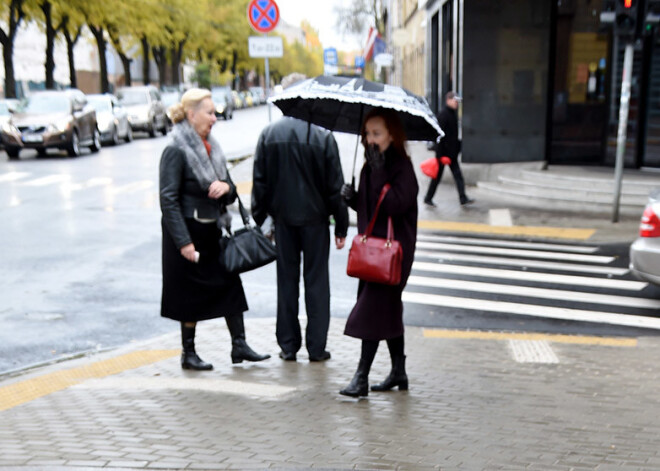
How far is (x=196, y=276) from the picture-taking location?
18.1ft

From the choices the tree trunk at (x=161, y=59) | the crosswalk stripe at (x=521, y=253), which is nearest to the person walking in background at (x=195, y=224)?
the crosswalk stripe at (x=521, y=253)

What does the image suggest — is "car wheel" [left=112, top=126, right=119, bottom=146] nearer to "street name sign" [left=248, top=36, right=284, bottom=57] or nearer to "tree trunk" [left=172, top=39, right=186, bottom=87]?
"street name sign" [left=248, top=36, right=284, bottom=57]

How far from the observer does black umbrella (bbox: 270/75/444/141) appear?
15.2 ft

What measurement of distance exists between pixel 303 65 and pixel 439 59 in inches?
4984

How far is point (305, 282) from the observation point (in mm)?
5883

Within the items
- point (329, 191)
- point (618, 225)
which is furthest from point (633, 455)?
point (618, 225)

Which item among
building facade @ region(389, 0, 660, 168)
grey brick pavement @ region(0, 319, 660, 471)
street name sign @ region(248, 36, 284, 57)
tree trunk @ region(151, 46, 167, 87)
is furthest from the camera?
tree trunk @ region(151, 46, 167, 87)

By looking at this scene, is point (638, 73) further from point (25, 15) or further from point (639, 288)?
point (25, 15)

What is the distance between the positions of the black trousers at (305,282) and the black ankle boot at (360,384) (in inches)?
35.6

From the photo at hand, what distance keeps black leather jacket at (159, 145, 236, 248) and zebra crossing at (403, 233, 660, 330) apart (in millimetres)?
3232

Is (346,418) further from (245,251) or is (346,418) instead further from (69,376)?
(69,376)

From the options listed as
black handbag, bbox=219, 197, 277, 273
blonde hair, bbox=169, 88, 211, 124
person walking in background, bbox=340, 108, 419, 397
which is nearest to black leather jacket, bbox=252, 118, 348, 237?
black handbag, bbox=219, 197, 277, 273

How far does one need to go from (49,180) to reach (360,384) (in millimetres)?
14790

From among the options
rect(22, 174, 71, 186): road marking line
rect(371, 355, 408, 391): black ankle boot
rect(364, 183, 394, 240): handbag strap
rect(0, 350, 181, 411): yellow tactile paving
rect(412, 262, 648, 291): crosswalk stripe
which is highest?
rect(364, 183, 394, 240): handbag strap
